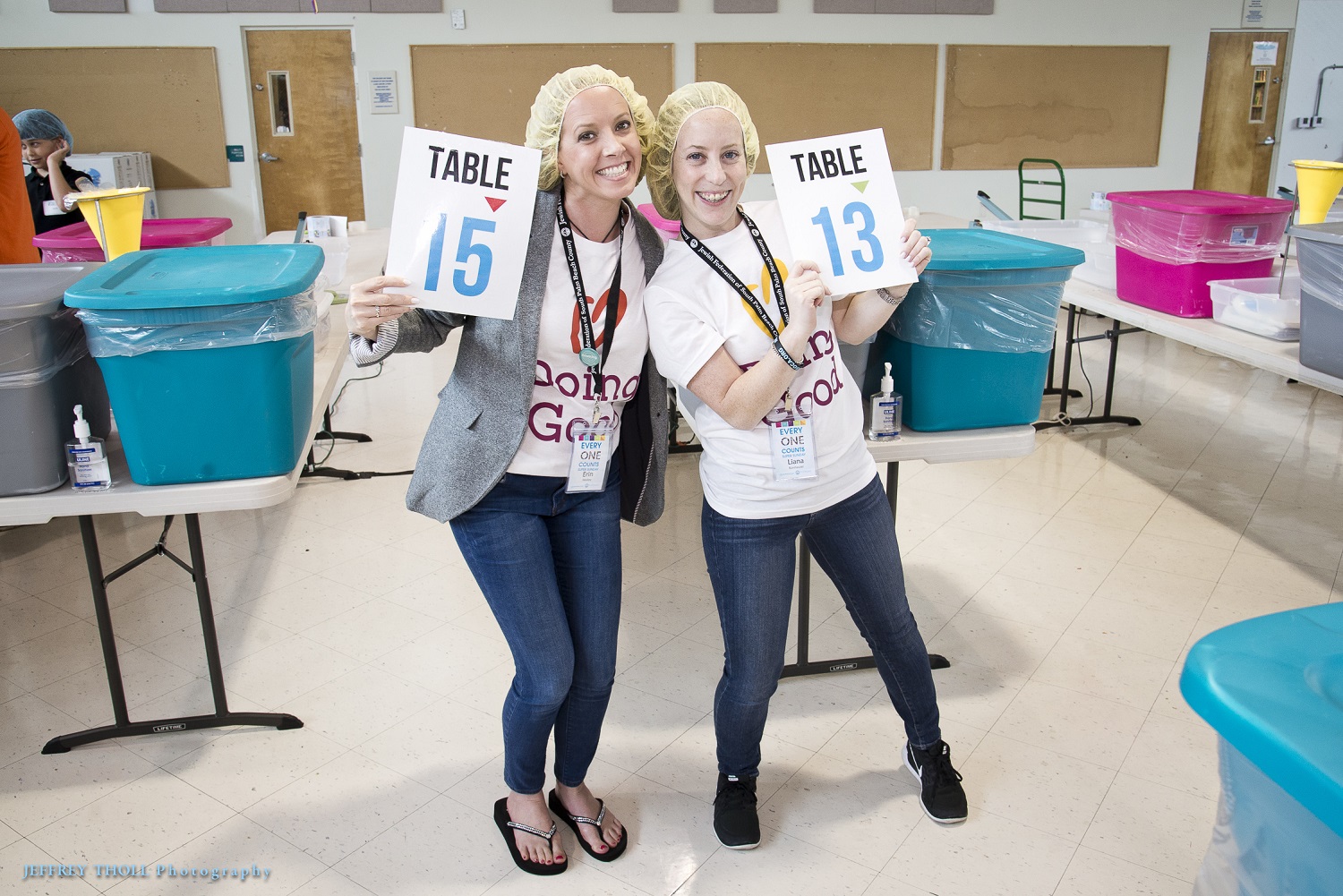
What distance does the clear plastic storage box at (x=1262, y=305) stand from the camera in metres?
3.18

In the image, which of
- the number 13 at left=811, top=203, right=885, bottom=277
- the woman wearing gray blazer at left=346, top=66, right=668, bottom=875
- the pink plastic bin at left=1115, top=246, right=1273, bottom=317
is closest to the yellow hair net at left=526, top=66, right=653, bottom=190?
the woman wearing gray blazer at left=346, top=66, right=668, bottom=875

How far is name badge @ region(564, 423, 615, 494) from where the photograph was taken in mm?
1764

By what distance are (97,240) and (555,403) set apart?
2.16 metres

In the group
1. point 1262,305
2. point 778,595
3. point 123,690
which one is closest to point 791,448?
point 778,595

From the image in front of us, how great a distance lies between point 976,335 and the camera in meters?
2.33

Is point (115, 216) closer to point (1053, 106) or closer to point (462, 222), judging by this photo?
point (462, 222)

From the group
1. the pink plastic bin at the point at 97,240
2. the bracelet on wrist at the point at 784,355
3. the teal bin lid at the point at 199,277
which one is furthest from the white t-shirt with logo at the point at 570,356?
the pink plastic bin at the point at 97,240

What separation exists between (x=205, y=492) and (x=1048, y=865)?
1819 millimetres

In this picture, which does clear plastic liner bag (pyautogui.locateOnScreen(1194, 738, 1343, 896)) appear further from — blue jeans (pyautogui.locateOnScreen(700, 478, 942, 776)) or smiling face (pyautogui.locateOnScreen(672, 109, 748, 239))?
smiling face (pyautogui.locateOnScreen(672, 109, 748, 239))

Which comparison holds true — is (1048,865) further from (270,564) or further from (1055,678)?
(270,564)

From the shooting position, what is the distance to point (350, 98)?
769 centimetres

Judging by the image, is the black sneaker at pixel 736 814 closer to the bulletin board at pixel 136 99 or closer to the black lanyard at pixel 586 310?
the black lanyard at pixel 586 310

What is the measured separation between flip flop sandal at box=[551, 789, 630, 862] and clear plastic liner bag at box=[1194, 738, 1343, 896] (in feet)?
4.25

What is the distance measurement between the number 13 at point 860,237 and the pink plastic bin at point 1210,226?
203cm
